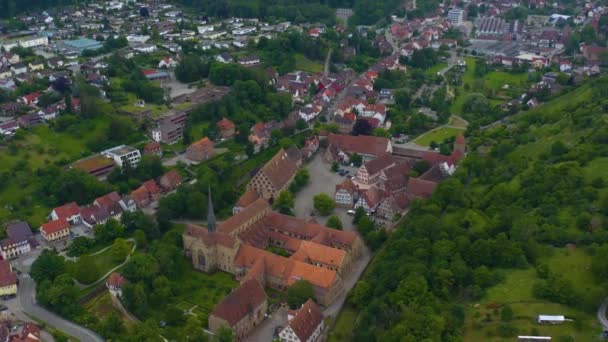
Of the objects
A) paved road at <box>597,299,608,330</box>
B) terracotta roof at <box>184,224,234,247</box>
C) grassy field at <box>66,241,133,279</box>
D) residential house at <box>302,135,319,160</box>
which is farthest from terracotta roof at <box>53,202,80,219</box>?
paved road at <box>597,299,608,330</box>

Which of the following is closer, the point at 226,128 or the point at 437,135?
the point at 226,128

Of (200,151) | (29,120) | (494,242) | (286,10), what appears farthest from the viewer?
(286,10)

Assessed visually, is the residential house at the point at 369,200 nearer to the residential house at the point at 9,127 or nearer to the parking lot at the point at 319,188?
the parking lot at the point at 319,188

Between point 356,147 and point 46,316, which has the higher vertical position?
point 356,147

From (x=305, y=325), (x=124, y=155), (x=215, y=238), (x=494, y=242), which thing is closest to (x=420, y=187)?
(x=494, y=242)

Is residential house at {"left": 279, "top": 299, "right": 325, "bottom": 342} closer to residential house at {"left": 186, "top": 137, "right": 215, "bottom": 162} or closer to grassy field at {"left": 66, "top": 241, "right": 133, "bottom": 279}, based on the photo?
grassy field at {"left": 66, "top": 241, "right": 133, "bottom": 279}

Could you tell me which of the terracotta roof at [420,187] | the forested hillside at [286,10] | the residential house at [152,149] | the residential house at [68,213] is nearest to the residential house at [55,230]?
the residential house at [68,213]

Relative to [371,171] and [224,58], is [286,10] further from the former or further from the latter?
[371,171]
